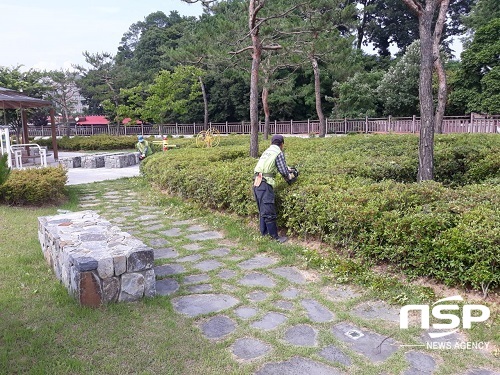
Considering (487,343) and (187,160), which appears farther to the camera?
(187,160)

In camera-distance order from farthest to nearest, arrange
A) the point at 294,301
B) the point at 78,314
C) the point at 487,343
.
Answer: the point at 294,301, the point at 78,314, the point at 487,343

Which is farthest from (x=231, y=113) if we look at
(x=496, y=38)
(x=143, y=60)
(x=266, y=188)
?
(x=266, y=188)

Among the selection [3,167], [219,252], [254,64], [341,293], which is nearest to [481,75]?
[254,64]

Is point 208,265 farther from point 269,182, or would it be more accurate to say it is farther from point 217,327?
point 217,327

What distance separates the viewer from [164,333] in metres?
2.88

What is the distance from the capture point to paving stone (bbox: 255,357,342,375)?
7.97ft

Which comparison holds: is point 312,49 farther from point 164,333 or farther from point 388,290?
point 164,333

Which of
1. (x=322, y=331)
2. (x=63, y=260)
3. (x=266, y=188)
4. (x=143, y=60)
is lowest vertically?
(x=322, y=331)

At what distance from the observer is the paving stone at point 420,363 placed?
2.41m

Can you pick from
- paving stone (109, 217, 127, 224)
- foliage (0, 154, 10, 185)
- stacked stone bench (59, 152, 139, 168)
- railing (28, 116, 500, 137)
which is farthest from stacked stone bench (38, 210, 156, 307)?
railing (28, 116, 500, 137)

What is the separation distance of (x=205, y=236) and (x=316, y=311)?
8.13ft

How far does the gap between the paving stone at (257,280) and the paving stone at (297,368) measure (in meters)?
1.23

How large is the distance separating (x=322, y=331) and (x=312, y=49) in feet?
36.8

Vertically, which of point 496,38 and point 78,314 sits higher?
point 496,38
